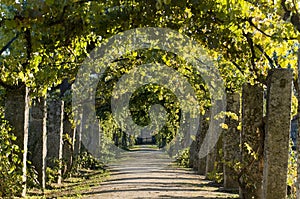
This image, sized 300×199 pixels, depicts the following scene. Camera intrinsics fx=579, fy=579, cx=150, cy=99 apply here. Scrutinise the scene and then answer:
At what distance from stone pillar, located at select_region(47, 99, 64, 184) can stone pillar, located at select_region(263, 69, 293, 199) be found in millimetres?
10030

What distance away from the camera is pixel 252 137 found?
1202cm

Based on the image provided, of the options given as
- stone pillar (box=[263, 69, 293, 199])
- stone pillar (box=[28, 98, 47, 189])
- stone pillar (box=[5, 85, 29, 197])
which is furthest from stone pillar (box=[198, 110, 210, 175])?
stone pillar (box=[263, 69, 293, 199])

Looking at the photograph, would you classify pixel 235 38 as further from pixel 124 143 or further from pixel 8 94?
pixel 124 143

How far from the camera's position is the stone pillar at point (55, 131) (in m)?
19.4

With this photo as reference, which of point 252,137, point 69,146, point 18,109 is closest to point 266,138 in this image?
point 252,137

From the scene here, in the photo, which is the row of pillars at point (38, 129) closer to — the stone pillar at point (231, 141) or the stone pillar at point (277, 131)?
the stone pillar at point (277, 131)

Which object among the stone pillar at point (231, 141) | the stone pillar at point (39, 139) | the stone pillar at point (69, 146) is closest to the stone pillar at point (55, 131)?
the stone pillar at point (39, 139)

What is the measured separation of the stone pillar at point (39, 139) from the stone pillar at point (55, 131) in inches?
84.8

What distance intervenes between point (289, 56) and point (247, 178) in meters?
2.93

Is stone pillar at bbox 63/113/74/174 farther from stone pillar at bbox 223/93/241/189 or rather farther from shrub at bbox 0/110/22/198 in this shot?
shrub at bbox 0/110/22/198

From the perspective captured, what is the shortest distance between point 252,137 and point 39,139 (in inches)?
284

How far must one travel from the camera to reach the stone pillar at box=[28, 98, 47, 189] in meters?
16.7

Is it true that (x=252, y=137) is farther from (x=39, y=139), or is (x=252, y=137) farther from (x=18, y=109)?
(x=39, y=139)

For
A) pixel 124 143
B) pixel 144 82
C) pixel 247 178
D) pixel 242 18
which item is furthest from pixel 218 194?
pixel 124 143
